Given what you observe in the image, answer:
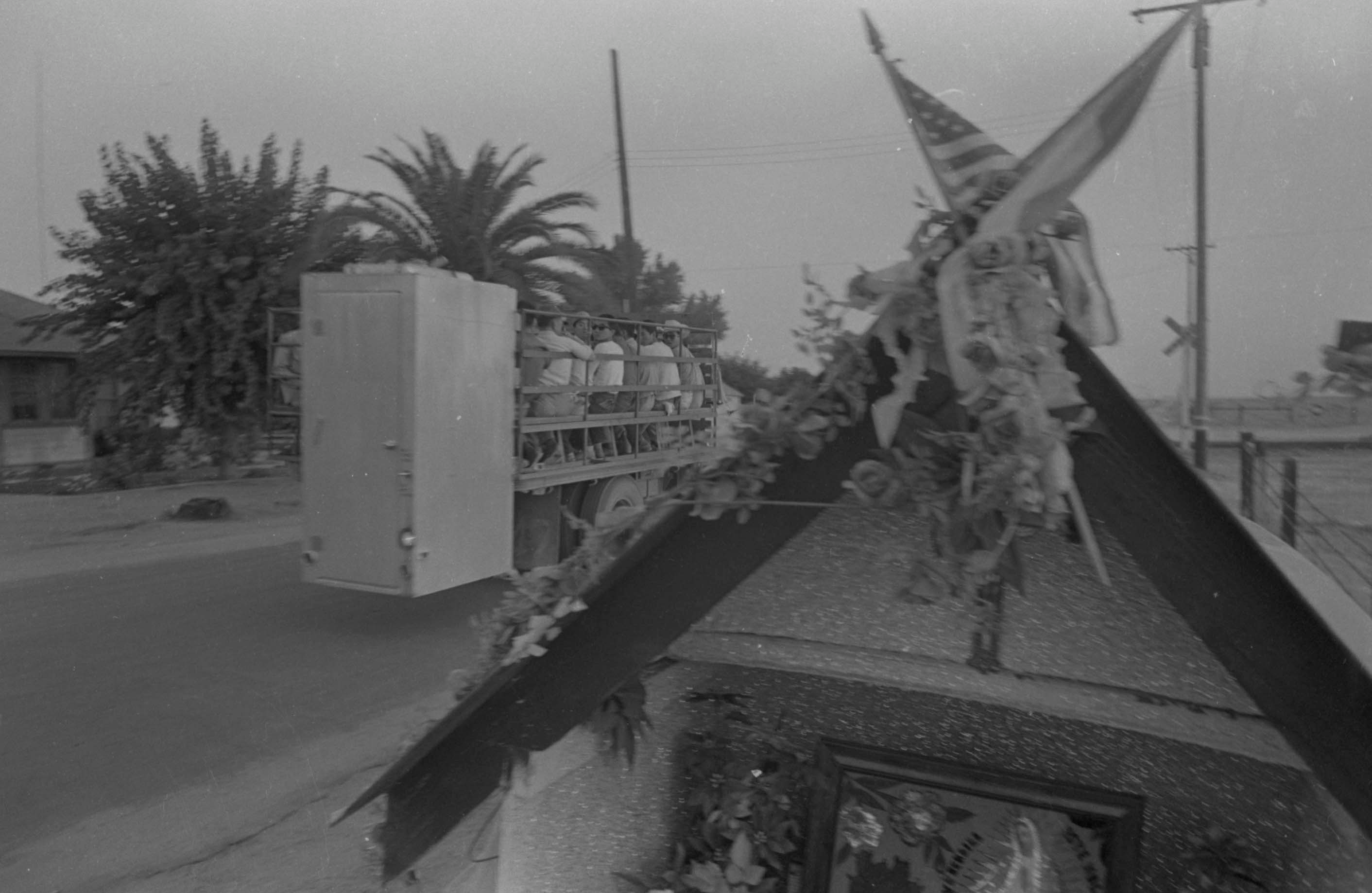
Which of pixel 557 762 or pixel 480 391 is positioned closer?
pixel 557 762

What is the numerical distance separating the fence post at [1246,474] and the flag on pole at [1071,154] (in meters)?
0.81

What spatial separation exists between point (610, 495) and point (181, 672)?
401cm

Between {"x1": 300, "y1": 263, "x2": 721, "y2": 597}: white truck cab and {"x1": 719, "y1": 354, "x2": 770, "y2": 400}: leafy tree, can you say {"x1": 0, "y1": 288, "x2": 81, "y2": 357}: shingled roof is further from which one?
{"x1": 719, "y1": 354, "x2": 770, "y2": 400}: leafy tree

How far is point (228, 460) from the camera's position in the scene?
1862cm

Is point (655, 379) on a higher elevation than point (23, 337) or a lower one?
lower

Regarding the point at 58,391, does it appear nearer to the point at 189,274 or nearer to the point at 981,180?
the point at 189,274

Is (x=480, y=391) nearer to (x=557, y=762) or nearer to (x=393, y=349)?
(x=393, y=349)

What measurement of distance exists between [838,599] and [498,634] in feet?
2.49

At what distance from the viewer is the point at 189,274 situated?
16.3 metres

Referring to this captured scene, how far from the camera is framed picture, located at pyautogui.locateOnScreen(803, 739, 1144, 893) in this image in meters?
2.14

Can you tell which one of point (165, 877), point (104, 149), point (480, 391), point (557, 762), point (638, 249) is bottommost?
point (165, 877)

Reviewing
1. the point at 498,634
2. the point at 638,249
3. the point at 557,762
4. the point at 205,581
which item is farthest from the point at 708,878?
the point at 638,249

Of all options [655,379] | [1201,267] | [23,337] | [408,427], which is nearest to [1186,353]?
[1201,267]

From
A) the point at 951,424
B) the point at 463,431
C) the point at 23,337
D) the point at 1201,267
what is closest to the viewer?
the point at 951,424
